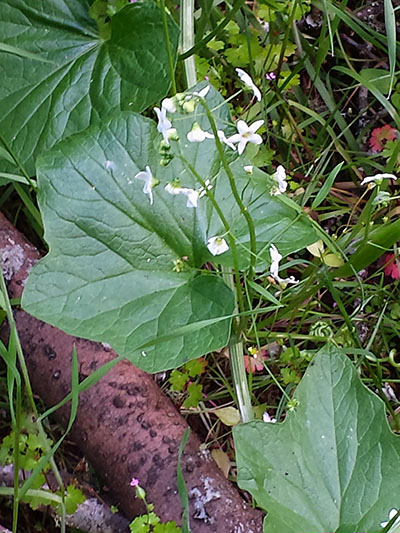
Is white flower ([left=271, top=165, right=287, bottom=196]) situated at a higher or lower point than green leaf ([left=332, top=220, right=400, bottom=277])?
higher

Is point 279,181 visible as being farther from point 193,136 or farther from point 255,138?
point 193,136

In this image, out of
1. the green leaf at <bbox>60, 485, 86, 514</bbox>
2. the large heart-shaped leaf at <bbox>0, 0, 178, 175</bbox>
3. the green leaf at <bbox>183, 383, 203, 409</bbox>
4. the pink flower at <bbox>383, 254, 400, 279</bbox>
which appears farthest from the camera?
the pink flower at <bbox>383, 254, 400, 279</bbox>

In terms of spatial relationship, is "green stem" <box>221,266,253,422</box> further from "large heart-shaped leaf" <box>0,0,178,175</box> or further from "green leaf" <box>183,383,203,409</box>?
"large heart-shaped leaf" <box>0,0,178,175</box>

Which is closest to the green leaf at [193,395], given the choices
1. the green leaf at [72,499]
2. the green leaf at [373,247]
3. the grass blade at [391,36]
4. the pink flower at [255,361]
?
the pink flower at [255,361]

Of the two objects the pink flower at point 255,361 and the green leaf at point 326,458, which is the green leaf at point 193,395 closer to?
the pink flower at point 255,361

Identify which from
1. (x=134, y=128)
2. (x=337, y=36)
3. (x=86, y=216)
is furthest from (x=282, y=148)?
(x=86, y=216)

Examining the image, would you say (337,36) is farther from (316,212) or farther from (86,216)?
(86,216)

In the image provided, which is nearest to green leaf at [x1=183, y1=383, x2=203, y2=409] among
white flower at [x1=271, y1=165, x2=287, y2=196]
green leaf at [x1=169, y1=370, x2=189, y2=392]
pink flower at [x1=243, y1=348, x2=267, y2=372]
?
green leaf at [x1=169, y1=370, x2=189, y2=392]
